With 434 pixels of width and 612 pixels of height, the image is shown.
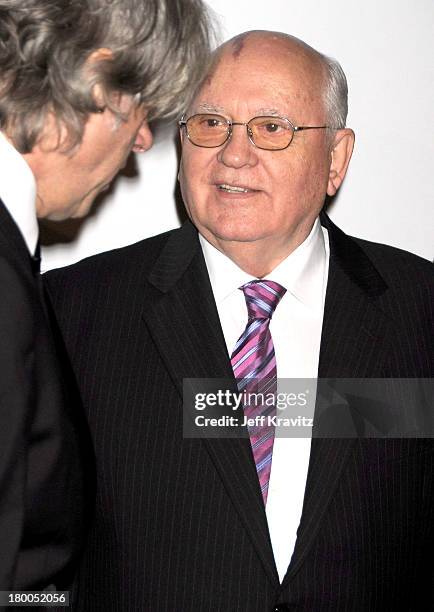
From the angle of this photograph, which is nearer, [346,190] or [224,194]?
[224,194]

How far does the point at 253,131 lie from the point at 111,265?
0.44 metres

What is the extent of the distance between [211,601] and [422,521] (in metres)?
0.49

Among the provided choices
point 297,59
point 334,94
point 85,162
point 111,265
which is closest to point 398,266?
point 334,94

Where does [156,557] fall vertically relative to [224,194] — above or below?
below

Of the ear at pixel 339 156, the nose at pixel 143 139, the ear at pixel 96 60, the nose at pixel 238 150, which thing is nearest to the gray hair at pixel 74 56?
the ear at pixel 96 60

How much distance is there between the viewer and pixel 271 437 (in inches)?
76.0

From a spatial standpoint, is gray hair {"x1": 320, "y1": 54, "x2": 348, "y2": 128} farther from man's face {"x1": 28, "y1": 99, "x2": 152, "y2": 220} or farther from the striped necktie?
man's face {"x1": 28, "y1": 99, "x2": 152, "y2": 220}

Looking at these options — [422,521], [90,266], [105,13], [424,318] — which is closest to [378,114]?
[424,318]

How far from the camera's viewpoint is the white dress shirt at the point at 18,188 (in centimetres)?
129

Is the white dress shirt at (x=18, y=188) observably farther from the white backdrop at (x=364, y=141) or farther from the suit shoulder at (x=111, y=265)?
the white backdrop at (x=364, y=141)

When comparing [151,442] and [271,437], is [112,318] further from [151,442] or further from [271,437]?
[271,437]

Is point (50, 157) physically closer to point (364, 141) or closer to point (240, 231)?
point (240, 231)

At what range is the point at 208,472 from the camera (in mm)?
1888

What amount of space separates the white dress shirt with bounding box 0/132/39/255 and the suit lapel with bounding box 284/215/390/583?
2.72 ft
